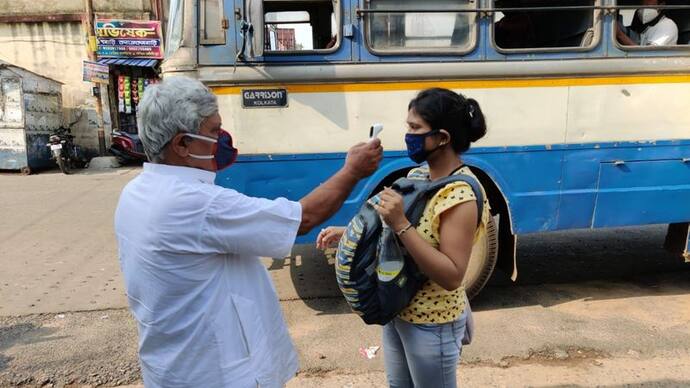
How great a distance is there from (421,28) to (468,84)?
20.8 inches

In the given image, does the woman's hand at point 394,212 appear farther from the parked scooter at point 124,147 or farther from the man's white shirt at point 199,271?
the parked scooter at point 124,147

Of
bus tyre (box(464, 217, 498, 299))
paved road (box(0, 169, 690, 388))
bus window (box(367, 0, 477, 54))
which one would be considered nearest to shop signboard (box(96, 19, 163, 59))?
paved road (box(0, 169, 690, 388))

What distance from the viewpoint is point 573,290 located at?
4469mm

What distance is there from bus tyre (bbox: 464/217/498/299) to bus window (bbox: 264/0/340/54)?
1839 millimetres

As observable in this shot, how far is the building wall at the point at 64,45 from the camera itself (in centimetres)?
1518

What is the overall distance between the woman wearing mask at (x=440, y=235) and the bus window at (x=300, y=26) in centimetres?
204

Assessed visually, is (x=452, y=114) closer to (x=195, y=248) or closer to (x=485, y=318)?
(x=195, y=248)

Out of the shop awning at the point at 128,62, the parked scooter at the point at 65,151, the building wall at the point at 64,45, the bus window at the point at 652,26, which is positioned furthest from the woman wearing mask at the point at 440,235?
the building wall at the point at 64,45

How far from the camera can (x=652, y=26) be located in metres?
3.98

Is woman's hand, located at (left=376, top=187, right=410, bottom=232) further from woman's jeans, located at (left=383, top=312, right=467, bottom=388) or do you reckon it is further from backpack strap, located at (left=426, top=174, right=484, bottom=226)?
woman's jeans, located at (left=383, top=312, right=467, bottom=388)

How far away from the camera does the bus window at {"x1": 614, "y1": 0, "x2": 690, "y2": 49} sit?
3869mm

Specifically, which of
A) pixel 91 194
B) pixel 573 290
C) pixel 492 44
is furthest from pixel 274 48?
pixel 91 194

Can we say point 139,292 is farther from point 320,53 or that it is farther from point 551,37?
point 551,37

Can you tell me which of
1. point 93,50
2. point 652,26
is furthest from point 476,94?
point 93,50
